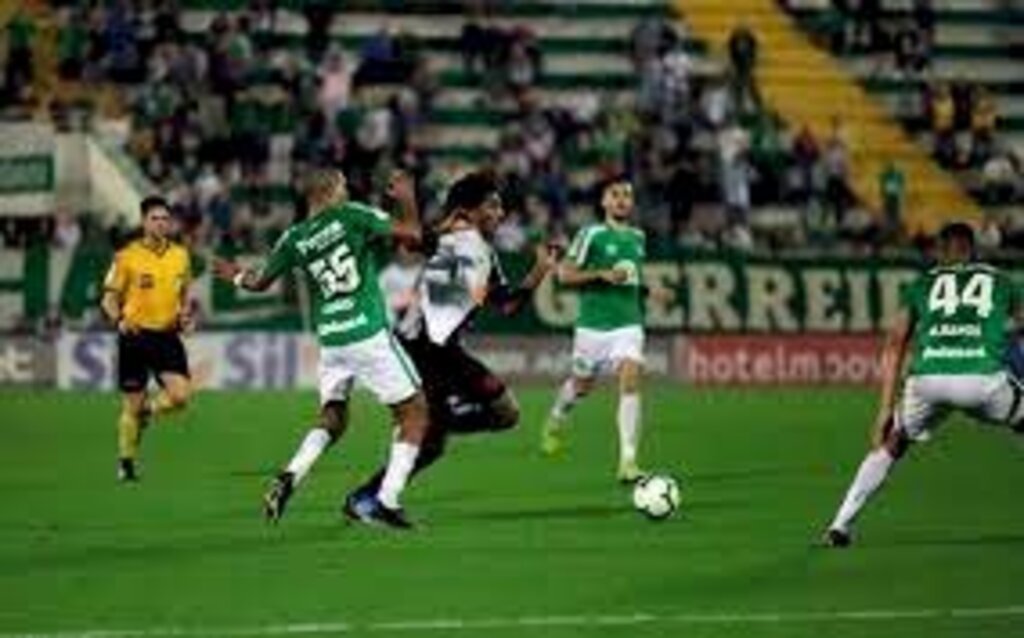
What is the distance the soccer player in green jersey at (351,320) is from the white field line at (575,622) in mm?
4377

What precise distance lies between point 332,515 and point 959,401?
457 centimetres

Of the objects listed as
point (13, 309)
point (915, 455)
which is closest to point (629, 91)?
point (13, 309)

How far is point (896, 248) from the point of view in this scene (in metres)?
40.1

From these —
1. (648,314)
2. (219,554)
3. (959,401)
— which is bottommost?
(648,314)

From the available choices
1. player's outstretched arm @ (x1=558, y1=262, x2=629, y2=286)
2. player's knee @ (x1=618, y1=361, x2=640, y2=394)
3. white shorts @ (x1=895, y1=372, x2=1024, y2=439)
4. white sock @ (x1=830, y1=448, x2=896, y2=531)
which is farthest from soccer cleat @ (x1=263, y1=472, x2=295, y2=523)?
player's outstretched arm @ (x1=558, y1=262, x2=629, y2=286)

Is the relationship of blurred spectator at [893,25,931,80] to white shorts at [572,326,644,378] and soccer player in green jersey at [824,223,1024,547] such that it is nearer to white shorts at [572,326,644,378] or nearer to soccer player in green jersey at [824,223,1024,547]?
white shorts at [572,326,644,378]

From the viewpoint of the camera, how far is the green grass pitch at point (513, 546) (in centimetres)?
1195

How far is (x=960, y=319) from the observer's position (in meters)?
15.0

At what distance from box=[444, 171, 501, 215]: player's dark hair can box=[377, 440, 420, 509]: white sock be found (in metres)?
1.56

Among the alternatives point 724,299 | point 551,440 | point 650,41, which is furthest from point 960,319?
point 650,41

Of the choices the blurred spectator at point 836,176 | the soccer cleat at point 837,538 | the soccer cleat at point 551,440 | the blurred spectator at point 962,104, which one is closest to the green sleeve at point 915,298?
the soccer cleat at point 837,538

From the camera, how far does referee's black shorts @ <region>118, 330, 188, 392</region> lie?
845 inches

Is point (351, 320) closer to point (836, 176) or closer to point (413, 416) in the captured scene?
point (413, 416)

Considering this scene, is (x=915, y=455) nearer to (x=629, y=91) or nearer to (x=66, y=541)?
(x=66, y=541)
